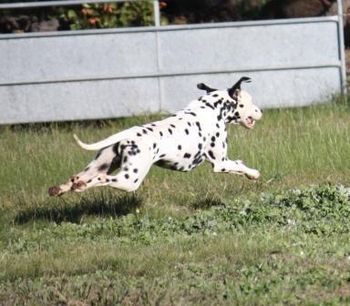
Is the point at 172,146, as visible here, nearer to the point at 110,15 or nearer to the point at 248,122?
the point at 248,122

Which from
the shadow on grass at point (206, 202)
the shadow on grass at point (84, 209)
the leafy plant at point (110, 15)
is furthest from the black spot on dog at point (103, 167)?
the leafy plant at point (110, 15)

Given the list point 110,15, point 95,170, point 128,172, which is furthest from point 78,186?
point 110,15

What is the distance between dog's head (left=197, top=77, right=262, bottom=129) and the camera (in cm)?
1014

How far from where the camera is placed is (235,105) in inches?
403

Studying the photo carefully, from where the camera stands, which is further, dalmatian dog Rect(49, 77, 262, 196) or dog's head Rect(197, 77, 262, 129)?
dog's head Rect(197, 77, 262, 129)

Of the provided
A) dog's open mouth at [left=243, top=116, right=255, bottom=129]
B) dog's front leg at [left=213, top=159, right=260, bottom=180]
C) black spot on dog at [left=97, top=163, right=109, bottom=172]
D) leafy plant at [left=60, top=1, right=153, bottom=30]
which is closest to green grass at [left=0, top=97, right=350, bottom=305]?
dog's front leg at [left=213, top=159, right=260, bottom=180]

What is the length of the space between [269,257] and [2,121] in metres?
7.72

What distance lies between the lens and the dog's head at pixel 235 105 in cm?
1014

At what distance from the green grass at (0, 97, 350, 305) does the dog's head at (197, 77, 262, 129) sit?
0.70 m

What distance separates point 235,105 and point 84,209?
1.64m

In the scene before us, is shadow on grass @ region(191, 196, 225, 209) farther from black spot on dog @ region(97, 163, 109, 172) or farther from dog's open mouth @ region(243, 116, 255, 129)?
black spot on dog @ region(97, 163, 109, 172)

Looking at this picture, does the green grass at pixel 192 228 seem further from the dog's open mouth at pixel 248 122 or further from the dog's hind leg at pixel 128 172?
the dog's open mouth at pixel 248 122

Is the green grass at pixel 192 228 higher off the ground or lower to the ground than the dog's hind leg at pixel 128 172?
lower

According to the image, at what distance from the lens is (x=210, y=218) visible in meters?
9.53
